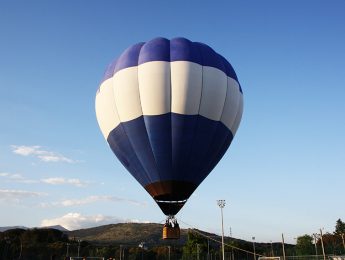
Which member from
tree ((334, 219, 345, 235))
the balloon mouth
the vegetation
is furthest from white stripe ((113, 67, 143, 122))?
tree ((334, 219, 345, 235))

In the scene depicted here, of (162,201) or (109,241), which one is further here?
(109,241)

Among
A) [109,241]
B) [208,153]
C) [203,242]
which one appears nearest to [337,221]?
[203,242]

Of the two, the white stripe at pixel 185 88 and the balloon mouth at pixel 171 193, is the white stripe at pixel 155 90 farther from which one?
the balloon mouth at pixel 171 193

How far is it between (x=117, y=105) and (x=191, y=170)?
20.3 feet

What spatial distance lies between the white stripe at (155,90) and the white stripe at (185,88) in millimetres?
366

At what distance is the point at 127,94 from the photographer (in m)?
23.9

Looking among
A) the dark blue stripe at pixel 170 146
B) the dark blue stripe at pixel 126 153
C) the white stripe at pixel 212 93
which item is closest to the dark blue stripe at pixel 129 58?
the dark blue stripe at pixel 170 146

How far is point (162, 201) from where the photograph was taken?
2348 cm

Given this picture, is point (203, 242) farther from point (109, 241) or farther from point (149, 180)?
point (109, 241)

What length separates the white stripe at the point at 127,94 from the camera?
77.7ft

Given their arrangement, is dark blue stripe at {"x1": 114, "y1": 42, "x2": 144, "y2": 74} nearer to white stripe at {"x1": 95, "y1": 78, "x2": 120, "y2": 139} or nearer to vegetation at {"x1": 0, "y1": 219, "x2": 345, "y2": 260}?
white stripe at {"x1": 95, "y1": 78, "x2": 120, "y2": 139}

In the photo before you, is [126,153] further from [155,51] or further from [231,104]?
[231,104]

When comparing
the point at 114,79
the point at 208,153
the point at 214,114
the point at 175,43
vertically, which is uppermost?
the point at 175,43

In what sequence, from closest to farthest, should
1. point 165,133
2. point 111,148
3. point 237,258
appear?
1. point 165,133
2. point 111,148
3. point 237,258
